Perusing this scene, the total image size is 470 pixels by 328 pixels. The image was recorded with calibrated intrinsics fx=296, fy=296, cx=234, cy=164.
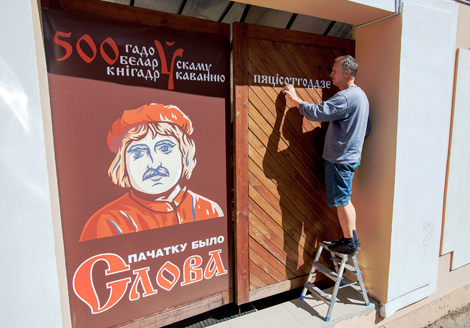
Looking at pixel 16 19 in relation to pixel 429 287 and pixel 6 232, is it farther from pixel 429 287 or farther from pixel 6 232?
pixel 429 287

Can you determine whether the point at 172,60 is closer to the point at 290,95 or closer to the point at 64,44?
the point at 64,44

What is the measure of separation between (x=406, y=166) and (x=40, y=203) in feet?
10.1

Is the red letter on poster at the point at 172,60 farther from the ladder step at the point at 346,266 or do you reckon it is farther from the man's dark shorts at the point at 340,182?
the ladder step at the point at 346,266

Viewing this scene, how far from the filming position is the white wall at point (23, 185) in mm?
1630

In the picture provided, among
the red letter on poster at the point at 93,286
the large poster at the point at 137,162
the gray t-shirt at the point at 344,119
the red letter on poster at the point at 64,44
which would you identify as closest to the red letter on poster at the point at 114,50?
the large poster at the point at 137,162

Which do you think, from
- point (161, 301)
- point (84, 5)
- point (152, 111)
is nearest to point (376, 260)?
point (161, 301)

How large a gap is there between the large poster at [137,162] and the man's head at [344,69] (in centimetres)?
106

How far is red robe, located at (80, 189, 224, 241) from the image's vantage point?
7.54 ft

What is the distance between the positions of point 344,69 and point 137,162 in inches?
80.8

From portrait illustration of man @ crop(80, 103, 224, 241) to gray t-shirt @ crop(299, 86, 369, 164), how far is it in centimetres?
117

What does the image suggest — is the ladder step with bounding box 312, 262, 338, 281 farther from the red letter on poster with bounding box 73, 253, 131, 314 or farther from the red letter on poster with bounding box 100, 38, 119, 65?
the red letter on poster with bounding box 100, 38, 119, 65

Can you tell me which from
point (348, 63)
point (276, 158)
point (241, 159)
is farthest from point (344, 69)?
point (241, 159)

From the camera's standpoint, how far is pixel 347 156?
2.78 m

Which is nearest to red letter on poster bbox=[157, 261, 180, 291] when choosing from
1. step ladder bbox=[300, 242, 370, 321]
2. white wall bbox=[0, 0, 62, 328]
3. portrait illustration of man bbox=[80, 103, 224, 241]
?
portrait illustration of man bbox=[80, 103, 224, 241]
